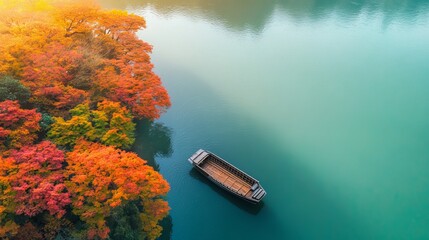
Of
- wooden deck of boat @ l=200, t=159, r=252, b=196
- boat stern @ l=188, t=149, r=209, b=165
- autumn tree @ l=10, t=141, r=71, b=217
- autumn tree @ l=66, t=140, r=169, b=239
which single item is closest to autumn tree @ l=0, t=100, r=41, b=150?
autumn tree @ l=10, t=141, r=71, b=217

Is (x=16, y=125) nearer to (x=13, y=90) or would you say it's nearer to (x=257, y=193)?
(x=13, y=90)

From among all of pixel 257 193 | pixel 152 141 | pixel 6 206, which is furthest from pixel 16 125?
pixel 257 193

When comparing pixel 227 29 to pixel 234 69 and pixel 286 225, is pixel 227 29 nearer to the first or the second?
pixel 234 69

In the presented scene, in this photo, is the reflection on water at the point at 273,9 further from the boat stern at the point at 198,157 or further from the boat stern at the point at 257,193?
the boat stern at the point at 257,193

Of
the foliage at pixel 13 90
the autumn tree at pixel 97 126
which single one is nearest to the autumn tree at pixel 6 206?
the autumn tree at pixel 97 126

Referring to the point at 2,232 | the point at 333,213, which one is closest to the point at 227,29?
the point at 333,213

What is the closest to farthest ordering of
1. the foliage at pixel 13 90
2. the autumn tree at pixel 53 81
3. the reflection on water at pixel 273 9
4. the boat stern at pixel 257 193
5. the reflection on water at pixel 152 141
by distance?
the foliage at pixel 13 90 → the autumn tree at pixel 53 81 → the boat stern at pixel 257 193 → the reflection on water at pixel 152 141 → the reflection on water at pixel 273 9
